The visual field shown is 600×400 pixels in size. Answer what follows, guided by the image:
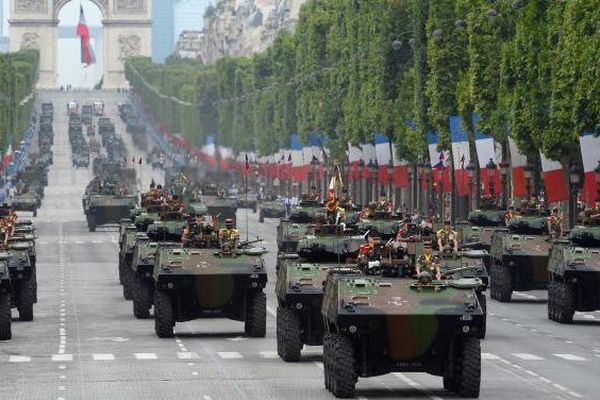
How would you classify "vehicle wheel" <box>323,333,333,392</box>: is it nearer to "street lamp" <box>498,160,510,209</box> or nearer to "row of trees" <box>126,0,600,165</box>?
"row of trees" <box>126,0,600,165</box>

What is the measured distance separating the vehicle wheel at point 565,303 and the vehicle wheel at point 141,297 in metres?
8.48

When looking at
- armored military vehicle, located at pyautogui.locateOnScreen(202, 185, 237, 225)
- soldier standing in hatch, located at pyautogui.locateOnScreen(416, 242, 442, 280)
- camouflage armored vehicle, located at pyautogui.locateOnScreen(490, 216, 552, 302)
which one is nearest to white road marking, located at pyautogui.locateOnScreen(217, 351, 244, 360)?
soldier standing in hatch, located at pyautogui.locateOnScreen(416, 242, 442, 280)

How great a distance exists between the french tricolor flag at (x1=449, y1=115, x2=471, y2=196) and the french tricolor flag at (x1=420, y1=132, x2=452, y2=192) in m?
3.91

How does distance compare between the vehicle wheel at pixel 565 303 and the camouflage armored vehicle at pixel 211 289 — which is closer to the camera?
the camouflage armored vehicle at pixel 211 289

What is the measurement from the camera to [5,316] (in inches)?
1636

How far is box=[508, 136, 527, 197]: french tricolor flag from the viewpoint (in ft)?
270

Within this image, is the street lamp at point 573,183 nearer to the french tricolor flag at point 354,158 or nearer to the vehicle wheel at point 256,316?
the vehicle wheel at point 256,316

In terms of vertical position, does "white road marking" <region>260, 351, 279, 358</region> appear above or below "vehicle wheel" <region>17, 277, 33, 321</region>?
below

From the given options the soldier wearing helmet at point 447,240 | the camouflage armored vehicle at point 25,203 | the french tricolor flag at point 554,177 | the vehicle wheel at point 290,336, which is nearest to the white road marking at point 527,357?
the vehicle wheel at point 290,336

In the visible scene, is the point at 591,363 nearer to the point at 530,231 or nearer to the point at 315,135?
the point at 530,231

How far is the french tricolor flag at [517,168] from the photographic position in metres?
82.4

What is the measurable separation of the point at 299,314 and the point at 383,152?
7584 cm

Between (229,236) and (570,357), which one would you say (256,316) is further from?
(570,357)

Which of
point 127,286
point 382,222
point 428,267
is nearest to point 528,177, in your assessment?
point 382,222
